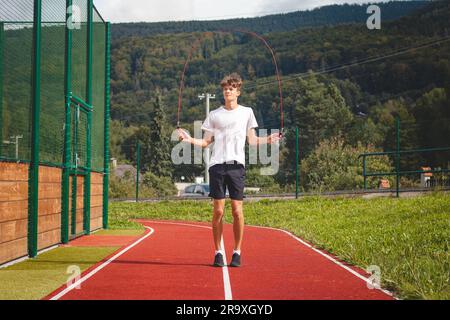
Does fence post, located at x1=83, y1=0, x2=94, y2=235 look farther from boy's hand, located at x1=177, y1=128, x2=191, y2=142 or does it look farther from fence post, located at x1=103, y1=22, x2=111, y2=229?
boy's hand, located at x1=177, y1=128, x2=191, y2=142

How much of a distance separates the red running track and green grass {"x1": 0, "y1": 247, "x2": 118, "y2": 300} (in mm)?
212

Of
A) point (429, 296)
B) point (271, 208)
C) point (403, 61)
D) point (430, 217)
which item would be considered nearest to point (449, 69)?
point (403, 61)

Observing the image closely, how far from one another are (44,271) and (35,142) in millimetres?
2333

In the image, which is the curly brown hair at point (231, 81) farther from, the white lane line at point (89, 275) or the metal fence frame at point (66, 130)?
the metal fence frame at point (66, 130)

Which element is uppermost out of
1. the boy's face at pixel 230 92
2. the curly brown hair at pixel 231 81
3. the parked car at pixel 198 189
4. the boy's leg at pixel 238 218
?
the curly brown hair at pixel 231 81

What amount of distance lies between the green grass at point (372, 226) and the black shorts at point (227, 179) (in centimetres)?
190

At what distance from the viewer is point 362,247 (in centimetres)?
1046

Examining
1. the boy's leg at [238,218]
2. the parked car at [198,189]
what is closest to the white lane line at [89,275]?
the boy's leg at [238,218]

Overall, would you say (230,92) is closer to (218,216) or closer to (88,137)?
(218,216)

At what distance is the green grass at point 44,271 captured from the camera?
6848 mm

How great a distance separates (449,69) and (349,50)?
1400 centimetres

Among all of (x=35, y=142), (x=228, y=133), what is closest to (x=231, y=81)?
(x=228, y=133)

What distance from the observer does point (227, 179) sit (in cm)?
844
